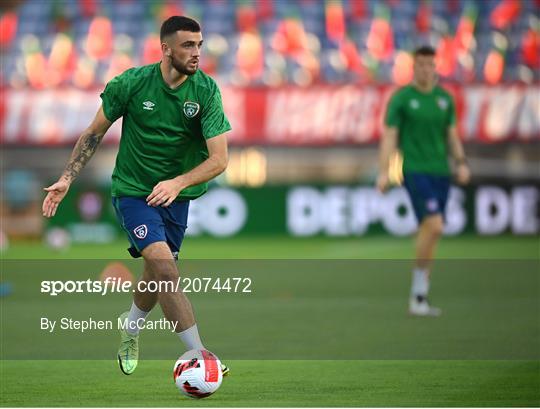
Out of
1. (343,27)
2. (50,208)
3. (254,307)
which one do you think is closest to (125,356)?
(50,208)

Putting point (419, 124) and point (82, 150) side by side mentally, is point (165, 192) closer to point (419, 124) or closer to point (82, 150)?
point (82, 150)

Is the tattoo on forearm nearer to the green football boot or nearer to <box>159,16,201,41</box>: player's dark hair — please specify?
<box>159,16,201,41</box>: player's dark hair

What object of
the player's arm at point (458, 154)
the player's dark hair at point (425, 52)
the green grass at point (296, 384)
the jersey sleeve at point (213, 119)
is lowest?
the green grass at point (296, 384)

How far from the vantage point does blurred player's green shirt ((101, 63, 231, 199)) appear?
283 inches

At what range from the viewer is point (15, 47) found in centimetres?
3306

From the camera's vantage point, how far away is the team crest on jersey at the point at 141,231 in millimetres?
7141

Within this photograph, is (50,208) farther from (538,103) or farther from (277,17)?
(277,17)

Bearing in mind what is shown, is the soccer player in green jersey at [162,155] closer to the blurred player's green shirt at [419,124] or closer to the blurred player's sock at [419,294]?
the blurred player's sock at [419,294]

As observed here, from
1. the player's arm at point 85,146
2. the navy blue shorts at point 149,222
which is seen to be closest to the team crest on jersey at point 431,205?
the navy blue shorts at point 149,222

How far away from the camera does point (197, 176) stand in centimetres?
700

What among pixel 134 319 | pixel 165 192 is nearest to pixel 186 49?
pixel 165 192

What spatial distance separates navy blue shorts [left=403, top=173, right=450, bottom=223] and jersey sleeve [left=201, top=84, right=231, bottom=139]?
5160mm

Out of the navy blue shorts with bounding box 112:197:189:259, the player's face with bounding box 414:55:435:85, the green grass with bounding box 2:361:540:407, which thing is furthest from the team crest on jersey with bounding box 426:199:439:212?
the navy blue shorts with bounding box 112:197:189:259

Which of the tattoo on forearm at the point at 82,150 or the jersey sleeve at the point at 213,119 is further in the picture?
the tattoo on forearm at the point at 82,150
